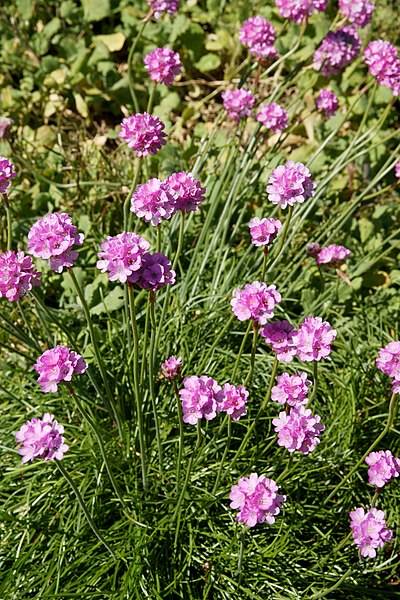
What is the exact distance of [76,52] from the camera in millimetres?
3594

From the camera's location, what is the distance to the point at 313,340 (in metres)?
1.67

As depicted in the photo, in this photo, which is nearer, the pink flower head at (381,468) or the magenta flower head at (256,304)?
the magenta flower head at (256,304)

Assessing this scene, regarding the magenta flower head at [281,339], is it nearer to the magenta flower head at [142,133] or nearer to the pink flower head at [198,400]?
the pink flower head at [198,400]

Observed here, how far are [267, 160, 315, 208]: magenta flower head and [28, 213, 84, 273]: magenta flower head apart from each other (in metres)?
0.46

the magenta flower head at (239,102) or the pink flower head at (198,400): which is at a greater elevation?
the magenta flower head at (239,102)

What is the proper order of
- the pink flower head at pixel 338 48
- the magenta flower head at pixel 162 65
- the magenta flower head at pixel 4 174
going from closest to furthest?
1. the magenta flower head at pixel 4 174
2. the magenta flower head at pixel 162 65
3. the pink flower head at pixel 338 48

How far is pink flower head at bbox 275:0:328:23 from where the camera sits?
8.00ft

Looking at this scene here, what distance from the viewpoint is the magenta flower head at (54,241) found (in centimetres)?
159

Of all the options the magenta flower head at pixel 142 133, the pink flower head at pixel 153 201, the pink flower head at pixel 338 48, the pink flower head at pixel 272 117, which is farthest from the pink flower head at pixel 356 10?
the pink flower head at pixel 153 201

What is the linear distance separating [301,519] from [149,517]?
395 millimetres

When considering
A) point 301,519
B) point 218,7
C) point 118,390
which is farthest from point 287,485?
point 218,7

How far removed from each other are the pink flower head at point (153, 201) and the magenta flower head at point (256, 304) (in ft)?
0.78

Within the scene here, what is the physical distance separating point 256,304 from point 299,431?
10.6 inches

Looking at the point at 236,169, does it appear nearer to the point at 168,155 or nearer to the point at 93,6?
the point at 168,155
